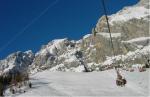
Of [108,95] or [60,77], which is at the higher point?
[60,77]

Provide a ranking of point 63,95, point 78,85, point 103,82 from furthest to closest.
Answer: point 103,82
point 78,85
point 63,95

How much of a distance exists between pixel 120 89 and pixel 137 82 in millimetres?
1694

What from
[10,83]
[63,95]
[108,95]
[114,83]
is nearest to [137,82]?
[114,83]

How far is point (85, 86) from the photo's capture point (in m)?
12.6

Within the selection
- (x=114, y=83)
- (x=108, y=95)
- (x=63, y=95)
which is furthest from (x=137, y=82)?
(x=63, y=95)

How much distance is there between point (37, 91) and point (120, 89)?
2.89 m

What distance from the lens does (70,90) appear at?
11.8m

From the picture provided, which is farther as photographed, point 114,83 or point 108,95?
point 114,83

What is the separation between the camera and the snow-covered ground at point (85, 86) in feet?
37.8

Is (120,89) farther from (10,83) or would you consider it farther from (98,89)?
(10,83)

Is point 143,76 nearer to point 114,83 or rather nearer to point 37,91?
point 114,83

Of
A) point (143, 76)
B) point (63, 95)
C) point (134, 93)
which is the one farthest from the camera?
point (143, 76)

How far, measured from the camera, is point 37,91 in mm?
11633

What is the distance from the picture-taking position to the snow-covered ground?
1152 centimetres
